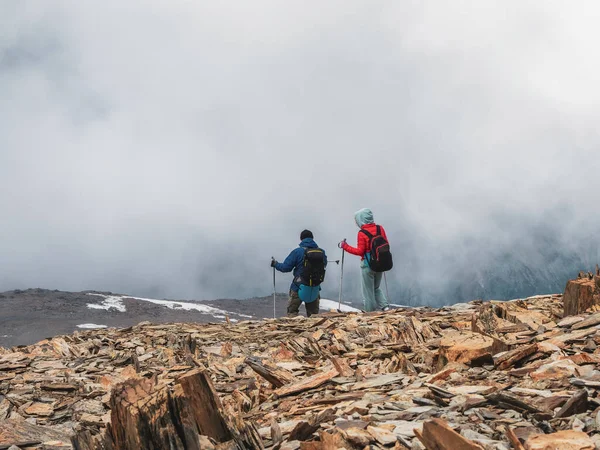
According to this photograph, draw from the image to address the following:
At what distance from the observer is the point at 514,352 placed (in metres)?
8.82

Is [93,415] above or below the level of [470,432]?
below

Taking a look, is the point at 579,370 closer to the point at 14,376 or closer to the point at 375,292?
the point at 14,376

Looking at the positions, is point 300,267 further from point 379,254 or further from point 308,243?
point 379,254

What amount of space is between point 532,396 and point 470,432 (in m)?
1.55

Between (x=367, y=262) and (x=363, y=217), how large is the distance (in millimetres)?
1730

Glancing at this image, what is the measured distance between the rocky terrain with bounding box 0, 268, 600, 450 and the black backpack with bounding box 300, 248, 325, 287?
3170 millimetres

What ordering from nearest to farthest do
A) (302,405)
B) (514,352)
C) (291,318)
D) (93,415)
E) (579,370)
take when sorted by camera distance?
(579,370) < (302,405) < (514,352) < (93,415) < (291,318)

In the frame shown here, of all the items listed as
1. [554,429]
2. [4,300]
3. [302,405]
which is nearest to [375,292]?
[302,405]

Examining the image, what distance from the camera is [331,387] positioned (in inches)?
356

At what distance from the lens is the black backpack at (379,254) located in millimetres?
20938

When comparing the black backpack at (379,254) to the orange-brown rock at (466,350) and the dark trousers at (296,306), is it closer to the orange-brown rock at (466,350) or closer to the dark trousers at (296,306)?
the dark trousers at (296,306)

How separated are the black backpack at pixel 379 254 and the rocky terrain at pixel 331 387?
110 inches

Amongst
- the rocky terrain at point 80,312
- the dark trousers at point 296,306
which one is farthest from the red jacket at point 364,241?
the rocky terrain at point 80,312

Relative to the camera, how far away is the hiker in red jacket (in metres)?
21.2
